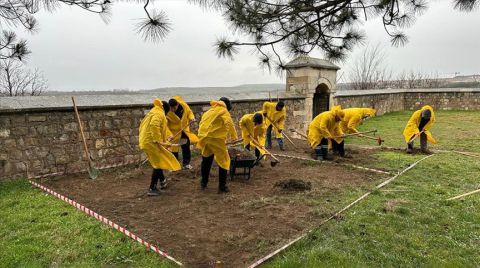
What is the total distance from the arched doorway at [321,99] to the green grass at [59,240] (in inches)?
432

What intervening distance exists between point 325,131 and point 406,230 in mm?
4148

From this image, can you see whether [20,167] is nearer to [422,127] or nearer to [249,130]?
[249,130]

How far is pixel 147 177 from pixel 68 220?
2.50 m

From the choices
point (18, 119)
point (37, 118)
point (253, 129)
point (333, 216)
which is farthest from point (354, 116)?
point (18, 119)

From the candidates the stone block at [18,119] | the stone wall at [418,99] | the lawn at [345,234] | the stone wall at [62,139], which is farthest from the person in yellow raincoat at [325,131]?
the stone wall at [418,99]

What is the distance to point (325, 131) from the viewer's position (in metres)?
8.28

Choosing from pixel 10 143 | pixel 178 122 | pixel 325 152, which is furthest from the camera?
pixel 325 152

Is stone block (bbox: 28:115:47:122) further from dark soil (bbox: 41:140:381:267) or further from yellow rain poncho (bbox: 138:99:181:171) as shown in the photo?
yellow rain poncho (bbox: 138:99:181:171)

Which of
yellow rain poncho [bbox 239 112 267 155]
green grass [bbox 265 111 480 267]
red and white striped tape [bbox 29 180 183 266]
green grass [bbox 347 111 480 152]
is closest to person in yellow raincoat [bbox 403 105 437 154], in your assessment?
green grass [bbox 347 111 480 152]

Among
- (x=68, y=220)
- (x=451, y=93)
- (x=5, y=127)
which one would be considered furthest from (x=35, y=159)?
(x=451, y=93)

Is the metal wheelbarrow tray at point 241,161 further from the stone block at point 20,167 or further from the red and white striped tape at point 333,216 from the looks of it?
the stone block at point 20,167

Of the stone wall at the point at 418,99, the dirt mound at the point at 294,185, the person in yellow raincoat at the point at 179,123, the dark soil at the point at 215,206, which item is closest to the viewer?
the dark soil at the point at 215,206

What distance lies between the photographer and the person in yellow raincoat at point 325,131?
832cm

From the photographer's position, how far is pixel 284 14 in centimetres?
429
